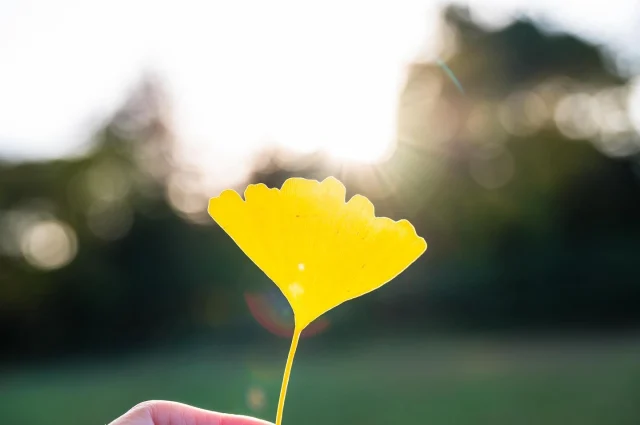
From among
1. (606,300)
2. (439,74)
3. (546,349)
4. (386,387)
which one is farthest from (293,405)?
(439,74)

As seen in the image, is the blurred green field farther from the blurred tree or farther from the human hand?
the human hand

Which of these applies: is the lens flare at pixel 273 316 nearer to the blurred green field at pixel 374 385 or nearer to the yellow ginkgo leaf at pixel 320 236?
the blurred green field at pixel 374 385

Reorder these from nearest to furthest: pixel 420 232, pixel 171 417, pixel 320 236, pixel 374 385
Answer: pixel 320 236
pixel 171 417
pixel 374 385
pixel 420 232

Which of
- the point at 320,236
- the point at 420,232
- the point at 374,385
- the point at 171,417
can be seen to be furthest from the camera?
the point at 420,232

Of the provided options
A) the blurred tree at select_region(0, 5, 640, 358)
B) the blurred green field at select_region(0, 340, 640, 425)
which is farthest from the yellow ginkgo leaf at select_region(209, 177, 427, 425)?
the blurred tree at select_region(0, 5, 640, 358)

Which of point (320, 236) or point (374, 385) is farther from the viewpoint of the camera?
point (374, 385)

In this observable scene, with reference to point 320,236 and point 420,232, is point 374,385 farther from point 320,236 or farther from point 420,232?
point 320,236

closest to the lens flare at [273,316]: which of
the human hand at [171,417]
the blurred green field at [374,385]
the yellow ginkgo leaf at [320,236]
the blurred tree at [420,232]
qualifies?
the blurred tree at [420,232]

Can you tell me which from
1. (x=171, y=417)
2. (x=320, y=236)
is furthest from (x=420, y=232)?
(x=320, y=236)
